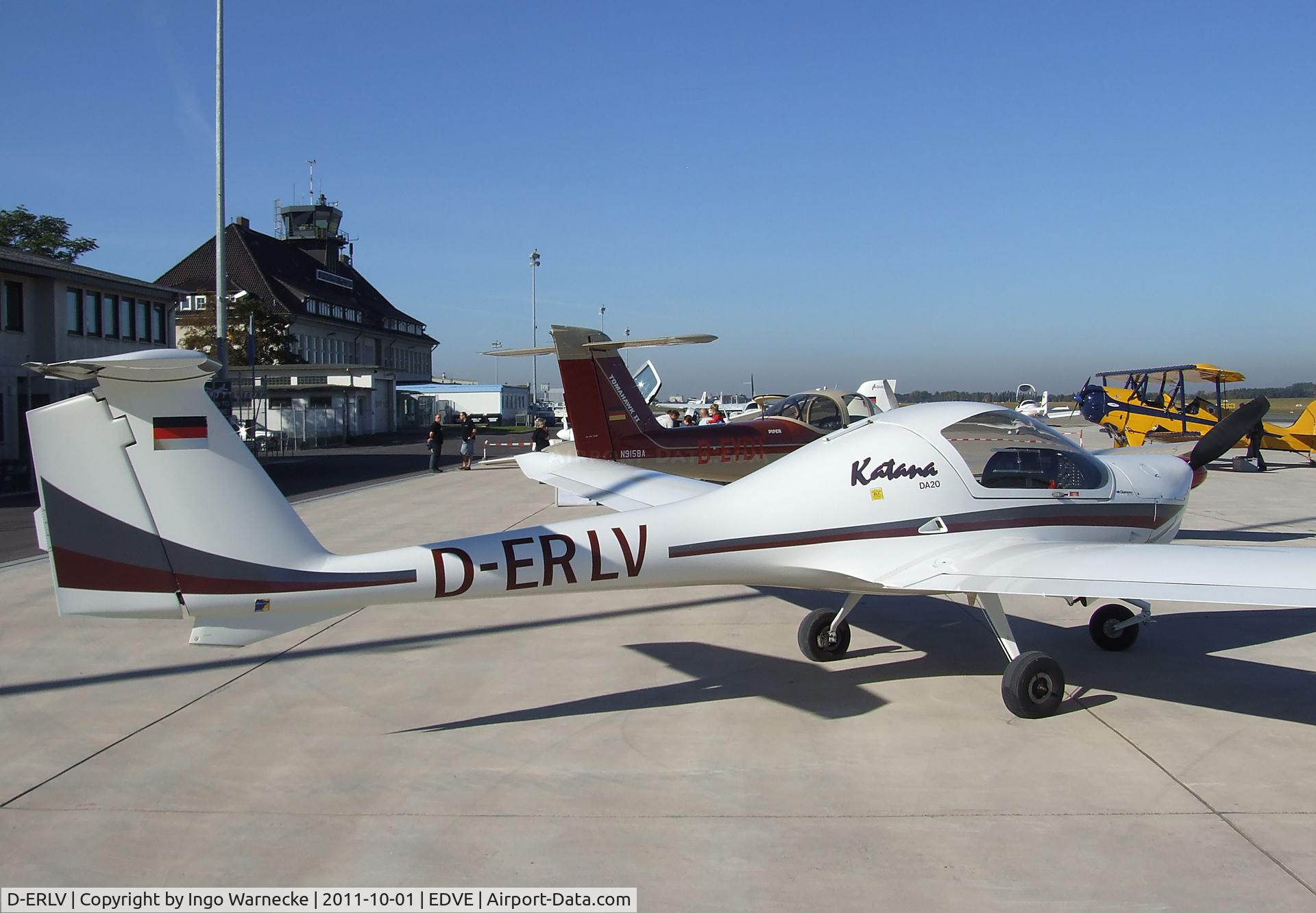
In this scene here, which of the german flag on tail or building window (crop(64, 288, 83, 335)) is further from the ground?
building window (crop(64, 288, 83, 335))

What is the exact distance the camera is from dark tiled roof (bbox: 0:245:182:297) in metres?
22.2

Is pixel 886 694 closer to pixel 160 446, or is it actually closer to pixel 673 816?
pixel 673 816

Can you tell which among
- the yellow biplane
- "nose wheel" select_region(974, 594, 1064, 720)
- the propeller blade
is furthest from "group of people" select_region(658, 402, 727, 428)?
"nose wheel" select_region(974, 594, 1064, 720)

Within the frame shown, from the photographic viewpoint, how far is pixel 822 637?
21.5ft

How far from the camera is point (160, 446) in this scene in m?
4.23

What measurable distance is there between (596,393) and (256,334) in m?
35.2

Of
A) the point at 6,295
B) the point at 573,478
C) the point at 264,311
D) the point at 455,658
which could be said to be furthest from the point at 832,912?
the point at 264,311

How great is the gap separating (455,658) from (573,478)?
8.41 feet

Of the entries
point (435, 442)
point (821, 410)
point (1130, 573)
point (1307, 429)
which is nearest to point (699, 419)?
point (435, 442)

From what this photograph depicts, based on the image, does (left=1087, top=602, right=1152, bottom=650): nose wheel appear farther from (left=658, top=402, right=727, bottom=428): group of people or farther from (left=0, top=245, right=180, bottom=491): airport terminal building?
(left=0, top=245, right=180, bottom=491): airport terminal building

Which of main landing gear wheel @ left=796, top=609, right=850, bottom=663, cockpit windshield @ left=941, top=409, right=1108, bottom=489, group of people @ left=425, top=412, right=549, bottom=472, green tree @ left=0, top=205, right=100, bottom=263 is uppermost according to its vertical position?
green tree @ left=0, top=205, right=100, bottom=263

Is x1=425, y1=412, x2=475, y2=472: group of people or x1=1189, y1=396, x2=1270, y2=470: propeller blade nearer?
x1=1189, y1=396, x2=1270, y2=470: propeller blade

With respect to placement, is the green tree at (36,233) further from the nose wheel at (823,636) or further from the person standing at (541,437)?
the nose wheel at (823,636)

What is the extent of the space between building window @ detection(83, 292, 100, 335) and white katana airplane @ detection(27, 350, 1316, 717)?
24.3m
